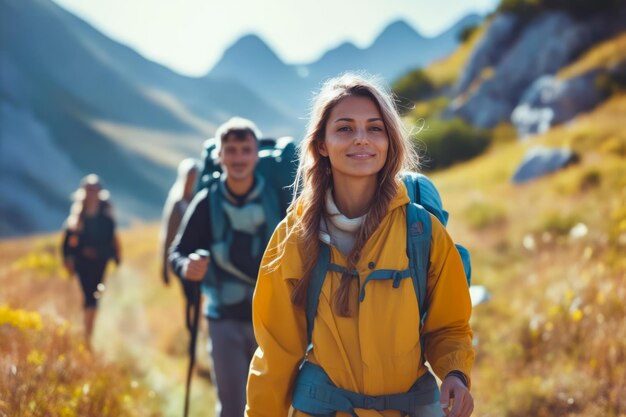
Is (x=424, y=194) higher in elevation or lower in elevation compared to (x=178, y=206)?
lower

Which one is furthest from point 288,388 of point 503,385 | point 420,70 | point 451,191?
point 420,70

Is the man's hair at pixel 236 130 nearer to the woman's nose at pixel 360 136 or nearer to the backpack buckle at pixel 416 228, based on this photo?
the woman's nose at pixel 360 136

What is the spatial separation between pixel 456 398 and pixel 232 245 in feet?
7.23

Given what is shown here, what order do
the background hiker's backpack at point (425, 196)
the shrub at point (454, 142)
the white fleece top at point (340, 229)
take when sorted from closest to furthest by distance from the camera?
the white fleece top at point (340, 229)
the background hiker's backpack at point (425, 196)
the shrub at point (454, 142)

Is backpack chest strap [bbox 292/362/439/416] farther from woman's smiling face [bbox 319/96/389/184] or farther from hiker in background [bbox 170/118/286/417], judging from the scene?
hiker in background [bbox 170/118/286/417]

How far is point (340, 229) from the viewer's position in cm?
250

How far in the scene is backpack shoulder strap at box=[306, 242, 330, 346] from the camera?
2.40 meters

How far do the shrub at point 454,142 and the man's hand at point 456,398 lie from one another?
2732cm

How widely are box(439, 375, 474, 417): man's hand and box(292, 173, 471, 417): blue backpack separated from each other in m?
0.13

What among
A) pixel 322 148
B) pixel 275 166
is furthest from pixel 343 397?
pixel 275 166

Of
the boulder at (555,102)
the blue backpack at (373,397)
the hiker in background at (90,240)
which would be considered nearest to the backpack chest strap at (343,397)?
the blue backpack at (373,397)

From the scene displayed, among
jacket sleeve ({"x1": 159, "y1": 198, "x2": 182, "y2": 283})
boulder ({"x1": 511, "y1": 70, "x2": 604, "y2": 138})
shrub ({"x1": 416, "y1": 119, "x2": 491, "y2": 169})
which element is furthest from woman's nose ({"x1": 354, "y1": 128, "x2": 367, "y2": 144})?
shrub ({"x1": 416, "y1": 119, "x2": 491, "y2": 169})

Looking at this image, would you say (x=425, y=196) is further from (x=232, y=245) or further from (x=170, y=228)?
(x=170, y=228)

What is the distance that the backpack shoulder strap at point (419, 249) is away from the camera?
7.70 ft
